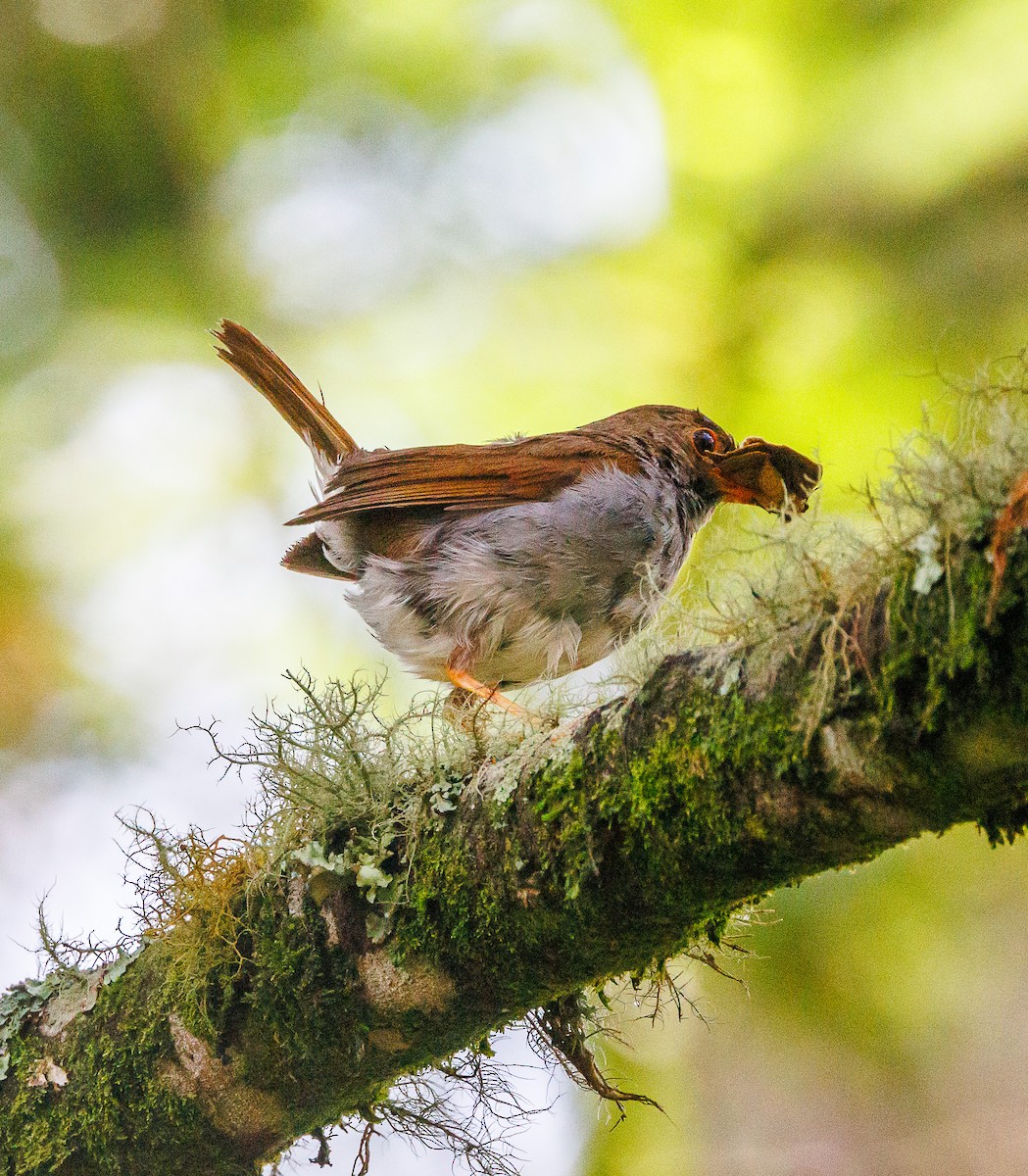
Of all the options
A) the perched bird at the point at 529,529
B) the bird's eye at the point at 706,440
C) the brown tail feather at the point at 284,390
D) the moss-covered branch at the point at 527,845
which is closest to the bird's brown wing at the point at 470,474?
the perched bird at the point at 529,529

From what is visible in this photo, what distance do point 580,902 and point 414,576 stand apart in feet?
7.32

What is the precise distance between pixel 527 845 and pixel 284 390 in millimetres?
3063

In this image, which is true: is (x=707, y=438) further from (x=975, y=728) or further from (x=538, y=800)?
(x=975, y=728)

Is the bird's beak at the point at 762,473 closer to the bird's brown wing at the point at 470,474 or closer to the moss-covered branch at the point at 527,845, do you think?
the bird's brown wing at the point at 470,474

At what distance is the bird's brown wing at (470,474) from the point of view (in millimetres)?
4066

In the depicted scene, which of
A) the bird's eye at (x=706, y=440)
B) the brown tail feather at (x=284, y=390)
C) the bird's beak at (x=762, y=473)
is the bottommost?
the bird's beak at (x=762, y=473)

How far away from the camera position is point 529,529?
3955 mm

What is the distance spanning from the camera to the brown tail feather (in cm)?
470

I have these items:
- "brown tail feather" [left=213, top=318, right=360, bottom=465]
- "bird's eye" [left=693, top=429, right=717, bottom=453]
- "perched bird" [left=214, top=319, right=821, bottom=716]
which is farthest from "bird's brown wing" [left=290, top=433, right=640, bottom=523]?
"brown tail feather" [left=213, top=318, right=360, bottom=465]

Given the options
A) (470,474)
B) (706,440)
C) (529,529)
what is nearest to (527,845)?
(529,529)

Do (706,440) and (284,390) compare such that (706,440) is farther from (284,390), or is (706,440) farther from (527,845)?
(527,845)

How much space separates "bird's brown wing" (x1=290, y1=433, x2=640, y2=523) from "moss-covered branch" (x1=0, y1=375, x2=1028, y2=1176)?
1491 millimetres

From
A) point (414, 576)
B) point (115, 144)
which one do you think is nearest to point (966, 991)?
point (414, 576)

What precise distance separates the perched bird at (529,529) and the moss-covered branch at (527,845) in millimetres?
1234
